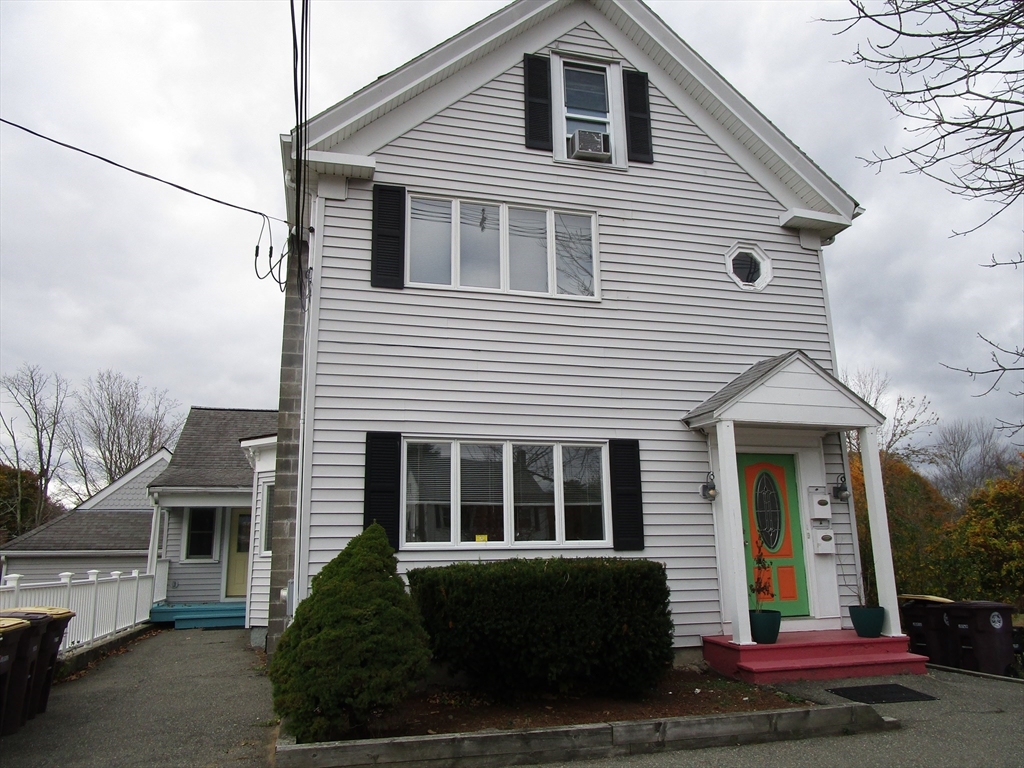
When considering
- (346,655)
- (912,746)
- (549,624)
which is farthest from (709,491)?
(346,655)

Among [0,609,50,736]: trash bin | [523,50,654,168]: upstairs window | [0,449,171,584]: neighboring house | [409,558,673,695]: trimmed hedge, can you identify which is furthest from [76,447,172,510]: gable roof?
[409,558,673,695]: trimmed hedge

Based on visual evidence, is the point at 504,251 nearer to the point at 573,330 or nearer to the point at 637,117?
the point at 573,330

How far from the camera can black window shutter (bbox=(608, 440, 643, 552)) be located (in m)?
8.38

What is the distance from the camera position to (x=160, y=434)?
127ft

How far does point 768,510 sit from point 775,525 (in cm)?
20

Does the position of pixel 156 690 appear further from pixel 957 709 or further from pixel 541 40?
pixel 541 40

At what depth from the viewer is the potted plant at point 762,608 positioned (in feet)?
25.6

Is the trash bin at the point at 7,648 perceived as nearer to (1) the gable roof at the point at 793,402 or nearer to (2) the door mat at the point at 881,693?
(1) the gable roof at the point at 793,402

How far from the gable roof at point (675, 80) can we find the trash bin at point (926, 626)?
495 cm

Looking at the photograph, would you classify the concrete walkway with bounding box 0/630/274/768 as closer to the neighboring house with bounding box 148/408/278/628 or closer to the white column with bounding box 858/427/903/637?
the neighboring house with bounding box 148/408/278/628

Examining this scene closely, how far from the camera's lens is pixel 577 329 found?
8875mm

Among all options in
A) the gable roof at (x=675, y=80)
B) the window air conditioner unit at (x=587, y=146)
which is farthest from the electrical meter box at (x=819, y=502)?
the window air conditioner unit at (x=587, y=146)

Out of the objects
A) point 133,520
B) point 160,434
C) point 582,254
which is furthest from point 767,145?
point 160,434

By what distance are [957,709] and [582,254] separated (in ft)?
20.1
